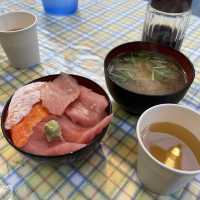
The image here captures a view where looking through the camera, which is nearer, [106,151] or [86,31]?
[106,151]

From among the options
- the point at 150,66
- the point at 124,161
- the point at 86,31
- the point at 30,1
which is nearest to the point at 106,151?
the point at 124,161

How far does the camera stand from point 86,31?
991mm

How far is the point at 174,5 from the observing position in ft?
2.48

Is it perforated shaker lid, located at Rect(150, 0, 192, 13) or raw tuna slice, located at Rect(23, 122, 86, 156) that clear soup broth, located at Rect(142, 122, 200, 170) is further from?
perforated shaker lid, located at Rect(150, 0, 192, 13)

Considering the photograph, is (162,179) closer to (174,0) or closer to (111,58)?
(111,58)

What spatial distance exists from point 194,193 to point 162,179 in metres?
0.12

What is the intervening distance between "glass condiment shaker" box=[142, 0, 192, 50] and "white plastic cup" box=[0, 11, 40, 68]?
400 mm

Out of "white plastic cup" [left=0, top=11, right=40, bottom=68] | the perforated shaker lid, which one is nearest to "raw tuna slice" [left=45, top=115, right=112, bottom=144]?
"white plastic cup" [left=0, top=11, right=40, bottom=68]

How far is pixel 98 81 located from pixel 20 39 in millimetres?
279

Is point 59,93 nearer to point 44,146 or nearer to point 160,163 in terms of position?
point 44,146

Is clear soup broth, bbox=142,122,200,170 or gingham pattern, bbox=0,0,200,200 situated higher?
clear soup broth, bbox=142,122,200,170

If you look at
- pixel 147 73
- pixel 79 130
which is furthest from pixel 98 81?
pixel 79 130

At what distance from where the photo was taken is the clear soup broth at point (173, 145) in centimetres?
45

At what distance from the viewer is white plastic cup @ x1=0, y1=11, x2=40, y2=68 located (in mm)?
708
